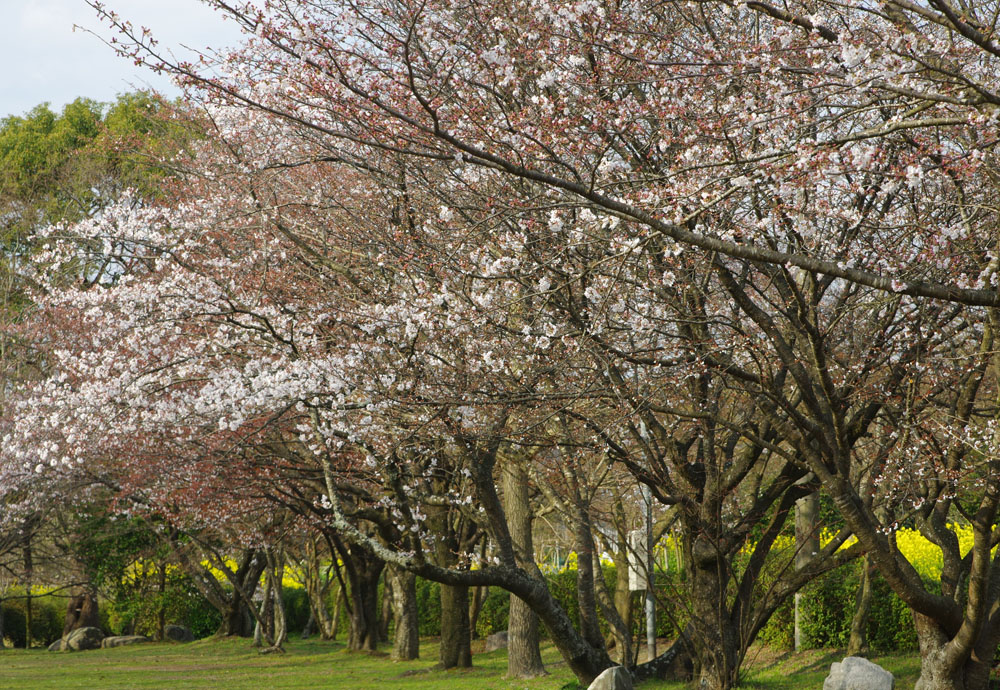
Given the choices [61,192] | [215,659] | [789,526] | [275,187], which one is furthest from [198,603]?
[275,187]

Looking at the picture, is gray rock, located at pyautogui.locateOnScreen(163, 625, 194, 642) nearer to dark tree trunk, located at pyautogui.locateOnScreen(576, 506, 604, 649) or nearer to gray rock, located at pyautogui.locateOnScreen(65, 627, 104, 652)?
gray rock, located at pyautogui.locateOnScreen(65, 627, 104, 652)

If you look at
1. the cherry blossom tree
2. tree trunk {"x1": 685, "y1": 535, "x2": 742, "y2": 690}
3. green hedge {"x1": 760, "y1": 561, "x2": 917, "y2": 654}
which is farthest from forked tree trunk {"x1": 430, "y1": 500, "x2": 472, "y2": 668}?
tree trunk {"x1": 685, "y1": 535, "x2": 742, "y2": 690}

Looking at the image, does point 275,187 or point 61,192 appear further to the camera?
point 61,192

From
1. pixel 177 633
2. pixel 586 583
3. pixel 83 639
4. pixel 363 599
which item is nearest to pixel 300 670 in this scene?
pixel 363 599

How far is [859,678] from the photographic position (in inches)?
343

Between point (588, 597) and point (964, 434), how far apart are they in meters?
4.64

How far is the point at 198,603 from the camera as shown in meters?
25.5

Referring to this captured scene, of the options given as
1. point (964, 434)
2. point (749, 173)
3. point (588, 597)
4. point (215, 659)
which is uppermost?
point (749, 173)

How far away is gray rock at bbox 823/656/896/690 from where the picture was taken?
28.4 ft

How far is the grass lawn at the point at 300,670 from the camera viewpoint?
1150 cm

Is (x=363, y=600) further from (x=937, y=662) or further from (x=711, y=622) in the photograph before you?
(x=937, y=662)

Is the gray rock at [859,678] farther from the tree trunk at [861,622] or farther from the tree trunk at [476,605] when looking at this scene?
the tree trunk at [476,605]

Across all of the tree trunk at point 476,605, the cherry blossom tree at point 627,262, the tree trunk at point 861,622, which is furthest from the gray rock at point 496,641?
the cherry blossom tree at point 627,262

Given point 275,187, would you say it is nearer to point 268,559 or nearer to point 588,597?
point 588,597
